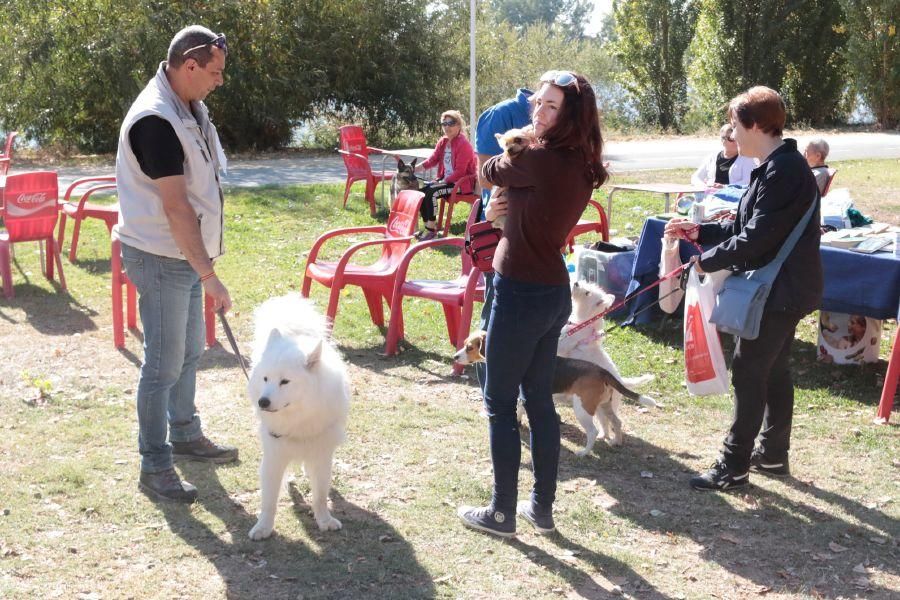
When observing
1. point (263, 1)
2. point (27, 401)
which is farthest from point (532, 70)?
point (27, 401)

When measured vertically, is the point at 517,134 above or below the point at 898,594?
above

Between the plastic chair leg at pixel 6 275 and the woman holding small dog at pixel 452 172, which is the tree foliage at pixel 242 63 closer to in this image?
the woman holding small dog at pixel 452 172

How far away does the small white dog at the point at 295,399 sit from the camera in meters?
3.52

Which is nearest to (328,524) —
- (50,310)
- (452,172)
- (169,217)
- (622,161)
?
(169,217)

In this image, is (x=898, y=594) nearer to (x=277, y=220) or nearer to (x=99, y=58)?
(x=277, y=220)

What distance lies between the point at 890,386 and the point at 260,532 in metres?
3.52

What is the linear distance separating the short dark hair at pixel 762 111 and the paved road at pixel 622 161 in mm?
9483

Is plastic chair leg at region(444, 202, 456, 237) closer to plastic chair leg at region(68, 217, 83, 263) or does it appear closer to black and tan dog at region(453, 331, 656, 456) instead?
plastic chair leg at region(68, 217, 83, 263)

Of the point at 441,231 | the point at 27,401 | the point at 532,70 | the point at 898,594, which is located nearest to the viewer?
the point at 898,594

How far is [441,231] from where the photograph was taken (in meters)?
10.6

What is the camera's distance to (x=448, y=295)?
6059 millimetres

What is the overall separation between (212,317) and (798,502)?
13.4 feet

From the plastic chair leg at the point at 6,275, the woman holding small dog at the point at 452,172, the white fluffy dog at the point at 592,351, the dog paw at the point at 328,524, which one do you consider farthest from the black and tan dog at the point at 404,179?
the dog paw at the point at 328,524

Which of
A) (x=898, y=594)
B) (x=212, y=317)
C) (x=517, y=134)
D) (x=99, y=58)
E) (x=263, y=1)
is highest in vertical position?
(x=263, y=1)
